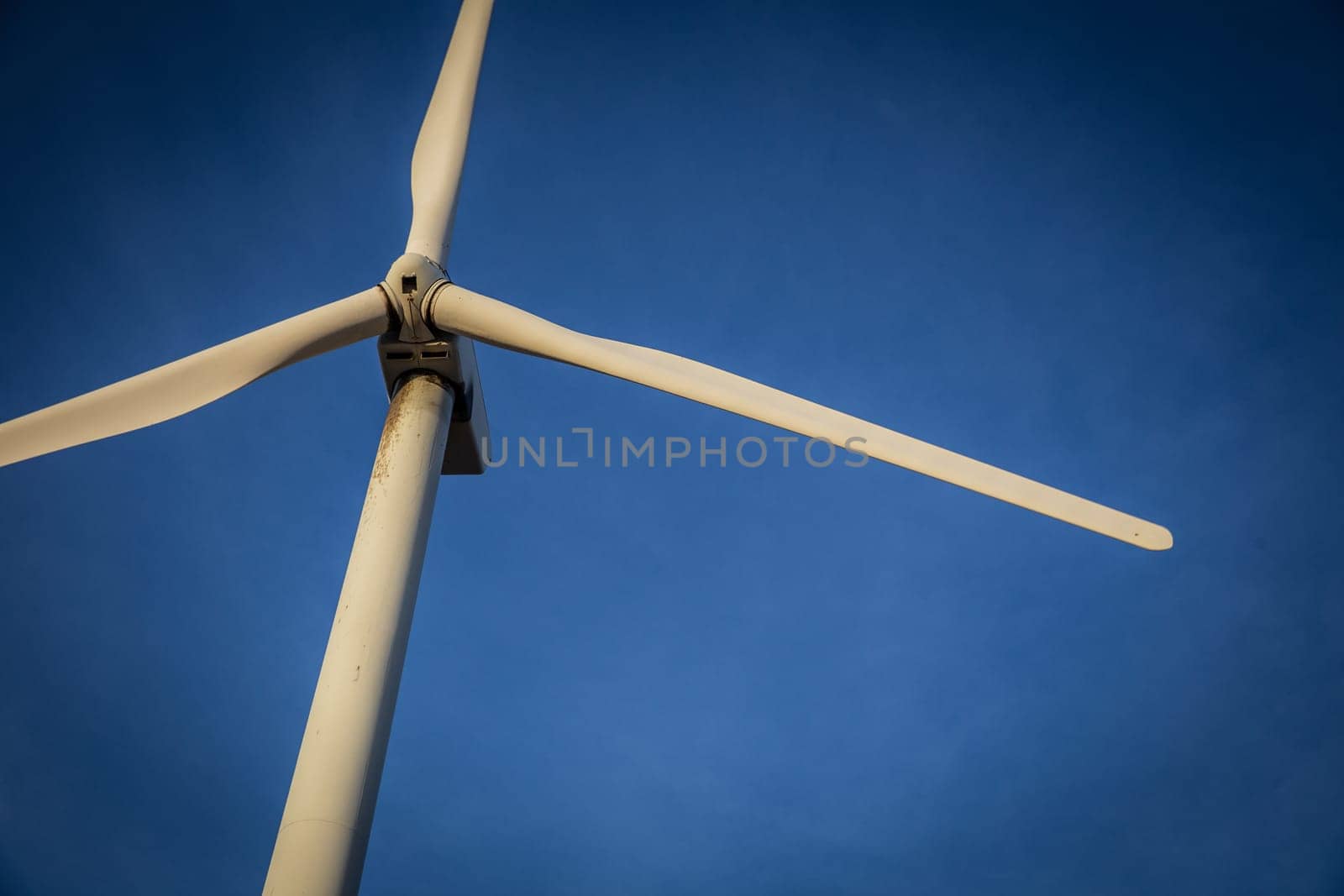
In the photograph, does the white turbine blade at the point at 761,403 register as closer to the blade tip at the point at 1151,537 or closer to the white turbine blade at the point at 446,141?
the blade tip at the point at 1151,537

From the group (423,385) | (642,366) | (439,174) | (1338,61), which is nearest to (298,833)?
(423,385)

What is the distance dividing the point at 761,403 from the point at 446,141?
462 centimetres

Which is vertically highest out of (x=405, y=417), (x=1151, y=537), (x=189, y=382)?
(x=189, y=382)

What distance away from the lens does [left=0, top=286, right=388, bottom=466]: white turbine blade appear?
8.05 m

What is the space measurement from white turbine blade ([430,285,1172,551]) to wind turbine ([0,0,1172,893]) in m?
0.01

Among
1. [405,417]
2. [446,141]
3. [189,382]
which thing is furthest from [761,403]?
[189,382]

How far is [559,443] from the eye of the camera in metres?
17.9

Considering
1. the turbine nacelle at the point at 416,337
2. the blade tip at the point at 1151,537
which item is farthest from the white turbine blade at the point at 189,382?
the blade tip at the point at 1151,537

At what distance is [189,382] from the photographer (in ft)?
27.0

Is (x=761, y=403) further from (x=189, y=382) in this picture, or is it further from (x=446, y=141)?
(x=189, y=382)

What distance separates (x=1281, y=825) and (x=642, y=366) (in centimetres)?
1781

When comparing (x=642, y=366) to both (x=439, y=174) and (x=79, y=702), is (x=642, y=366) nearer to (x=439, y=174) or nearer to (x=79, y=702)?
(x=439, y=174)

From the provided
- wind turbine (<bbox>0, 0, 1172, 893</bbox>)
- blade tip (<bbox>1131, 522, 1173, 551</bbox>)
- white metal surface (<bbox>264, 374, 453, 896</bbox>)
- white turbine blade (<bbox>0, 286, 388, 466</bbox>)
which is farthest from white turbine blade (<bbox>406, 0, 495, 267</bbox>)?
blade tip (<bbox>1131, 522, 1173, 551</bbox>)

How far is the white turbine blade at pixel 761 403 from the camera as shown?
781 cm
